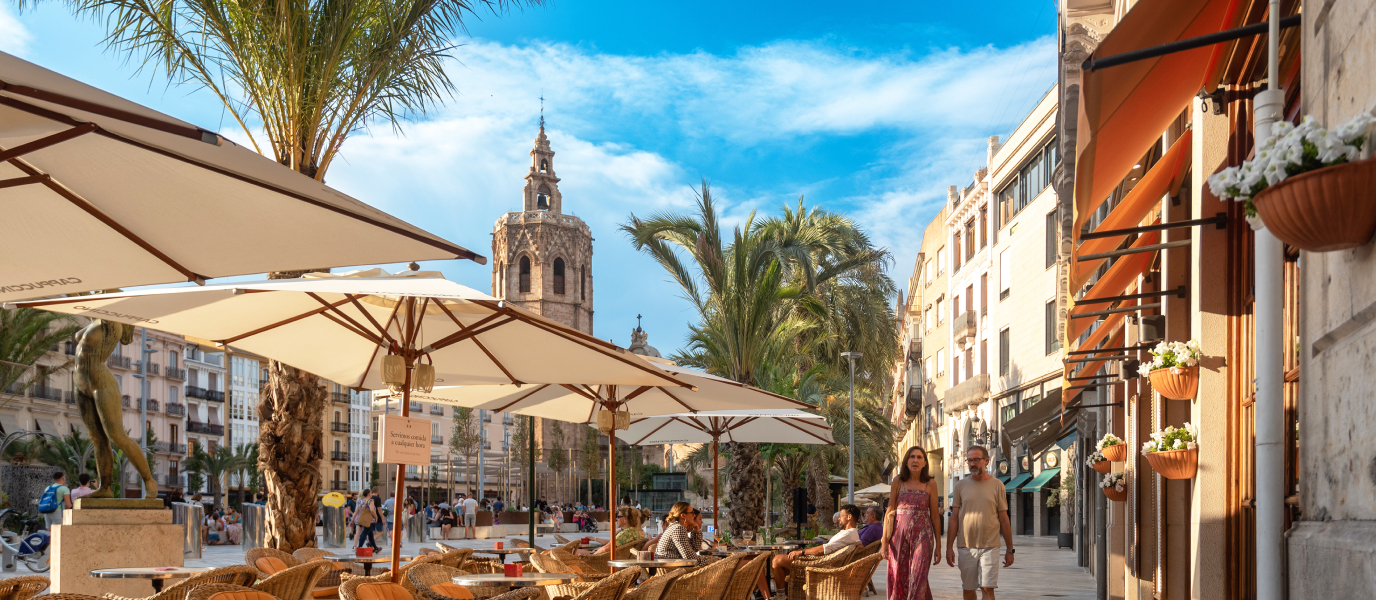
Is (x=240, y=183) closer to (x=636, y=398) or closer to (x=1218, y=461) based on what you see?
(x=1218, y=461)

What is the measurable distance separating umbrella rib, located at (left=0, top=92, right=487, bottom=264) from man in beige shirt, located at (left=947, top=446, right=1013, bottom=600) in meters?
5.23

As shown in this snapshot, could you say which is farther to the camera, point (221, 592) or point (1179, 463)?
point (1179, 463)

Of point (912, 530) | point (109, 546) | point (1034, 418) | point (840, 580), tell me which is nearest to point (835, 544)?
point (840, 580)

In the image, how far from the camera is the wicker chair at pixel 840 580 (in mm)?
9555

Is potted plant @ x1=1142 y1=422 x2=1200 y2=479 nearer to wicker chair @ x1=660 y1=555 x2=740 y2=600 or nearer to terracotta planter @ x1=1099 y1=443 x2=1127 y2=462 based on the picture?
wicker chair @ x1=660 y1=555 x2=740 y2=600

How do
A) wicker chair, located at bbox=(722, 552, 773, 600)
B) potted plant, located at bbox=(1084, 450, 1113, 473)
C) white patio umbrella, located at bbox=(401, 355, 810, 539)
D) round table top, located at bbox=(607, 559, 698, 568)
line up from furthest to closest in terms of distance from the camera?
1. potted plant, located at bbox=(1084, 450, 1113, 473)
2. white patio umbrella, located at bbox=(401, 355, 810, 539)
3. round table top, located at bbox=(607, 559, 698, 568)
4. wicker chair, located at bbox=(722, 552, 773, 600)

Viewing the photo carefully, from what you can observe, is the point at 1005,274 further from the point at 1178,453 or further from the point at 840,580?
the point at 1178,453

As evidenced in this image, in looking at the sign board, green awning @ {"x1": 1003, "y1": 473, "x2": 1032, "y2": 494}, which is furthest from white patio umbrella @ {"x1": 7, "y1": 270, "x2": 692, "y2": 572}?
green awning @ {"x1": 1003, "y1": 473, "x2": 1032, "y2": 494}

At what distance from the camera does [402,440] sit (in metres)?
7.41

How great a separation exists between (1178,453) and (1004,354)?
1340 inches

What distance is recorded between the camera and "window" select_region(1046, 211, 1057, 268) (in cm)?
3362

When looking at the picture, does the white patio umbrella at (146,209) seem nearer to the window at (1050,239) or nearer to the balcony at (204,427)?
the window at (1050,239)

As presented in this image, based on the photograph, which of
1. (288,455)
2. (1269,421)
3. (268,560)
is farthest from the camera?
(288,455)

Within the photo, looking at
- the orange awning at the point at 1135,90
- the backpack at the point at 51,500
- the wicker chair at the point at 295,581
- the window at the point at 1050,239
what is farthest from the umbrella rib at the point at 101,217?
the window at the point at 1050,239
